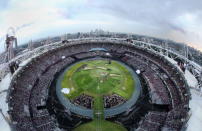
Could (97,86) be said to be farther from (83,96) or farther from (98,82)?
(83,96)

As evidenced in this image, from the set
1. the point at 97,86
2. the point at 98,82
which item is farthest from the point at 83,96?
the point at 98,82

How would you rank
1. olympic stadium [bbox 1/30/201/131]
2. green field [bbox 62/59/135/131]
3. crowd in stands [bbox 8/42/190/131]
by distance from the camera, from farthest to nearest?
green field [bbox 62/59/135/131] → olympic stadium [bbox 1/30/201/131] → crowd in stands [bbox 8/42/190/131]

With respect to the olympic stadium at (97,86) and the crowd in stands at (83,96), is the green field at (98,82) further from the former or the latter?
the crowd in stands at (83,96)

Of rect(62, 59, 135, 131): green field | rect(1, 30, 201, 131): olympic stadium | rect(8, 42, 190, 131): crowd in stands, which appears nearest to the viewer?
rect(8, 42, 190, 131): crowd in stands

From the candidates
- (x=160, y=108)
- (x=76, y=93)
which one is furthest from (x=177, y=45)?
(x=76, y=93)

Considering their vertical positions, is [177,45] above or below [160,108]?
above

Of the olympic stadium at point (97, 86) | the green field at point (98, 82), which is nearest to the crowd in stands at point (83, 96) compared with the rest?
the olympic stadium at point (97, 86)

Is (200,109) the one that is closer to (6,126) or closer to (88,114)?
(88,114)

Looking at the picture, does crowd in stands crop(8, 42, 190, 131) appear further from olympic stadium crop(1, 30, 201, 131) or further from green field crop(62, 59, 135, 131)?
green field crop(62, 59, 135, 131)

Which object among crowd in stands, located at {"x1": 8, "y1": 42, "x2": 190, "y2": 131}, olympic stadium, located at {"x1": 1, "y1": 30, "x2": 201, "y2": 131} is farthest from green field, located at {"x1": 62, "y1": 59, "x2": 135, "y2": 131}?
crowd in stands, located at {"x1": 8, "y1": 42, "x2": 190, "y2": 131}
